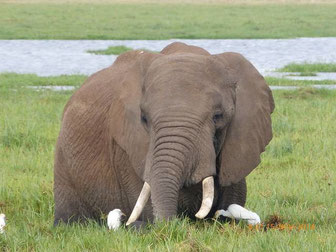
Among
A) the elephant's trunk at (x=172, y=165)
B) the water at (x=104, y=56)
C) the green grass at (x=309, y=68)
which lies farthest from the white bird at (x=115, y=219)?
the green grass at (x=309, y=68)

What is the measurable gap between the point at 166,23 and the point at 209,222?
1174 inches

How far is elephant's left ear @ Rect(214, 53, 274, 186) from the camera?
5.44m

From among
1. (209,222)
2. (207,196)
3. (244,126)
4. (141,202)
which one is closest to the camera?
(207,196)

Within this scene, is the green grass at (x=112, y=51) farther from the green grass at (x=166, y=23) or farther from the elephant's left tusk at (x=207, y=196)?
the elephant's left tusk at (x=207, y=196)

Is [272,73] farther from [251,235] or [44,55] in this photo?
[251,235]

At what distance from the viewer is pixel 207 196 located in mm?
5051

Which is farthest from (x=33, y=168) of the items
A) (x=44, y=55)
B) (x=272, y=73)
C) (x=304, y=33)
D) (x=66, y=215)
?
(x=304, y=33)

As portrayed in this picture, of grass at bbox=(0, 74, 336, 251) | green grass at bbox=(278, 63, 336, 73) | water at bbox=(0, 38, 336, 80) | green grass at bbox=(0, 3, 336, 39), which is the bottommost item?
green grass at bbox=(0, 3, 336, 39)

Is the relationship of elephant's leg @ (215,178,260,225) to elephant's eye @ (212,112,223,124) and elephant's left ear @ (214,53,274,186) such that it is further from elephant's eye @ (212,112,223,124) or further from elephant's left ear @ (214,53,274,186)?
elephant's eye @ (212,112,223,124)

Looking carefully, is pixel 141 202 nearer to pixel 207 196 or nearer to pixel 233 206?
pixel 207 196

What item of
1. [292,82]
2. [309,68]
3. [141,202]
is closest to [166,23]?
[309,68]

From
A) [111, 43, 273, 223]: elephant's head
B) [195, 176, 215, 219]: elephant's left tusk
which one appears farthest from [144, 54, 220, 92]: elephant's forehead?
[195, 176, 215, 219]: elephant's left tusk

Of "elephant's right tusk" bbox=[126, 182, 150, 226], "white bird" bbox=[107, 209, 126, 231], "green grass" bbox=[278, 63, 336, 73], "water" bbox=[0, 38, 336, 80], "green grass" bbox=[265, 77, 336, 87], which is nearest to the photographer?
"elephant's right tusk" bbox=[126, 182, 150, 226]

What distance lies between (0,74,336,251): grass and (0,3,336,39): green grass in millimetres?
16545
